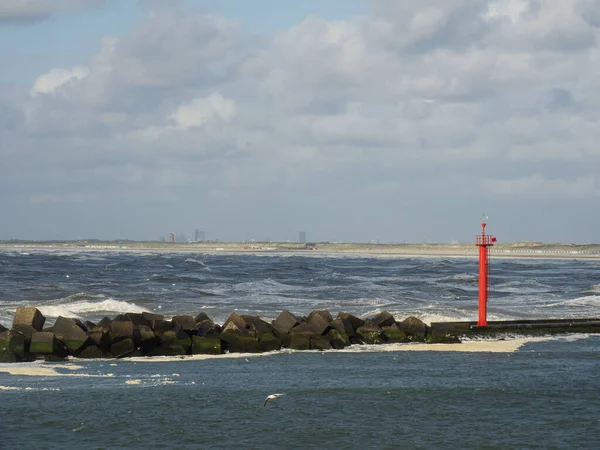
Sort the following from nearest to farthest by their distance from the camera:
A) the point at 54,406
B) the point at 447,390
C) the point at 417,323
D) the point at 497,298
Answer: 1. the point at 54,406
2. the point at 447,390
3. the point at 417,323
4. the point at 497,298

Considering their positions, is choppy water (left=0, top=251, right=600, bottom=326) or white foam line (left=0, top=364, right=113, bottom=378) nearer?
white foam line (left=0, top=364, right=113, bottom=378)

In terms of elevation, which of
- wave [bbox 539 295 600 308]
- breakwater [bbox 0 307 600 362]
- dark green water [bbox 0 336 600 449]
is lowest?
dark green water [bbox 0 336 600 449]

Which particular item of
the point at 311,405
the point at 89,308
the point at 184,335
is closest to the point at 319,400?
the point at 311,405

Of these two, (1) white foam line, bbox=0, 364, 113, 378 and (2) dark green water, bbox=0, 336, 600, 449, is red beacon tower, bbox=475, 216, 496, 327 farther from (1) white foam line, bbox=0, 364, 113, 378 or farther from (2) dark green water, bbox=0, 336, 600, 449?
(1) white foam line, bbox=0, 364, 113, 378

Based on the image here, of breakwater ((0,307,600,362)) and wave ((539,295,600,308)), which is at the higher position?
breakwater ((0,307,600,362))

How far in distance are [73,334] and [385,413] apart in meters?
9.03

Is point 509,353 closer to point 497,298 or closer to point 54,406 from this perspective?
point 54,406

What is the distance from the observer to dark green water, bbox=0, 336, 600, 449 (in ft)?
38.8

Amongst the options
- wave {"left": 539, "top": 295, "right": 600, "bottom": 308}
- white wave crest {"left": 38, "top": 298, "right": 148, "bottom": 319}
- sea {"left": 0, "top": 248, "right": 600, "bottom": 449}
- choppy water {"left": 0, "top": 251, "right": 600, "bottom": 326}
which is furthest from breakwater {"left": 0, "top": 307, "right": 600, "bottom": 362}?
wave {"left": 539, "top": 295, "right": 600, "bottom": 308}

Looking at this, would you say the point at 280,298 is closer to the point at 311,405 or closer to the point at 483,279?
the point at 483,279

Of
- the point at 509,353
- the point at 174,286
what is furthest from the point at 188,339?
the point at 174,286

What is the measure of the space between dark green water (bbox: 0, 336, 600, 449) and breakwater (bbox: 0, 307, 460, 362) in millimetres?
1090

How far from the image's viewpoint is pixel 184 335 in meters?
20.3

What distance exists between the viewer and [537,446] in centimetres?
1149
